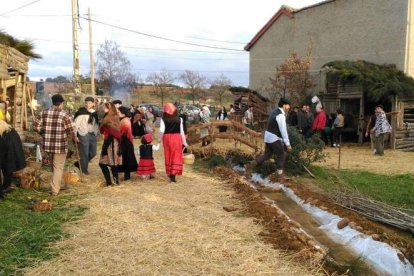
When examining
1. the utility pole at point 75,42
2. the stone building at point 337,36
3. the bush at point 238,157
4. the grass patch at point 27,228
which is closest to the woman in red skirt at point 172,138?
the grass patch at point 27,228

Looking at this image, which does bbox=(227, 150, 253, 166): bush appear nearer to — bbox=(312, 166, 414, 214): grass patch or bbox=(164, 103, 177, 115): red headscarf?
bbox=(312, 166, 414, 214): grass patch

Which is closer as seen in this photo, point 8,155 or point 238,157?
point 8,155

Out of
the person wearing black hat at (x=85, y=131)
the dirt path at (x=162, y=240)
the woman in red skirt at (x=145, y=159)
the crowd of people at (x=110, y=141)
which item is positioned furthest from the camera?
the person wearing black hat at (x=85, y=131)

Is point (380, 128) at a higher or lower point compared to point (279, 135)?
lower

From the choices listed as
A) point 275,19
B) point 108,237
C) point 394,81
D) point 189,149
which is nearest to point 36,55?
point 189,149

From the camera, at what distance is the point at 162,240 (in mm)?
5285

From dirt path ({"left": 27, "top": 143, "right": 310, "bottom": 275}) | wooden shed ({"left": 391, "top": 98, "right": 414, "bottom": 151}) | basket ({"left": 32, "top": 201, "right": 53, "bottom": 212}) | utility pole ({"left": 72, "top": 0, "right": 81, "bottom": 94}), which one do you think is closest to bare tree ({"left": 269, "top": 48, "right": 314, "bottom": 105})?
wooden shed ({"left": 391, "top": 98, "right": 414, "bottom": 151})

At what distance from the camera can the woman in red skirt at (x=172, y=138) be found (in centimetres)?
888

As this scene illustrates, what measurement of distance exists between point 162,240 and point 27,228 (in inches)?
68.8

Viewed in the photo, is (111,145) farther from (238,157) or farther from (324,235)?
(238,157)

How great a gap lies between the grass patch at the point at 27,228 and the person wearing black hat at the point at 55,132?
0.44 metres

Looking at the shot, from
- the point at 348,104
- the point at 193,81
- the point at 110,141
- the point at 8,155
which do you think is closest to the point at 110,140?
the point at 110,141

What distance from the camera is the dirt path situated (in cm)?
450

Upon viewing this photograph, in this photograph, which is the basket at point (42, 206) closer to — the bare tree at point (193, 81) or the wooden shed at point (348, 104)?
the wooden shed at point (348, 104)
